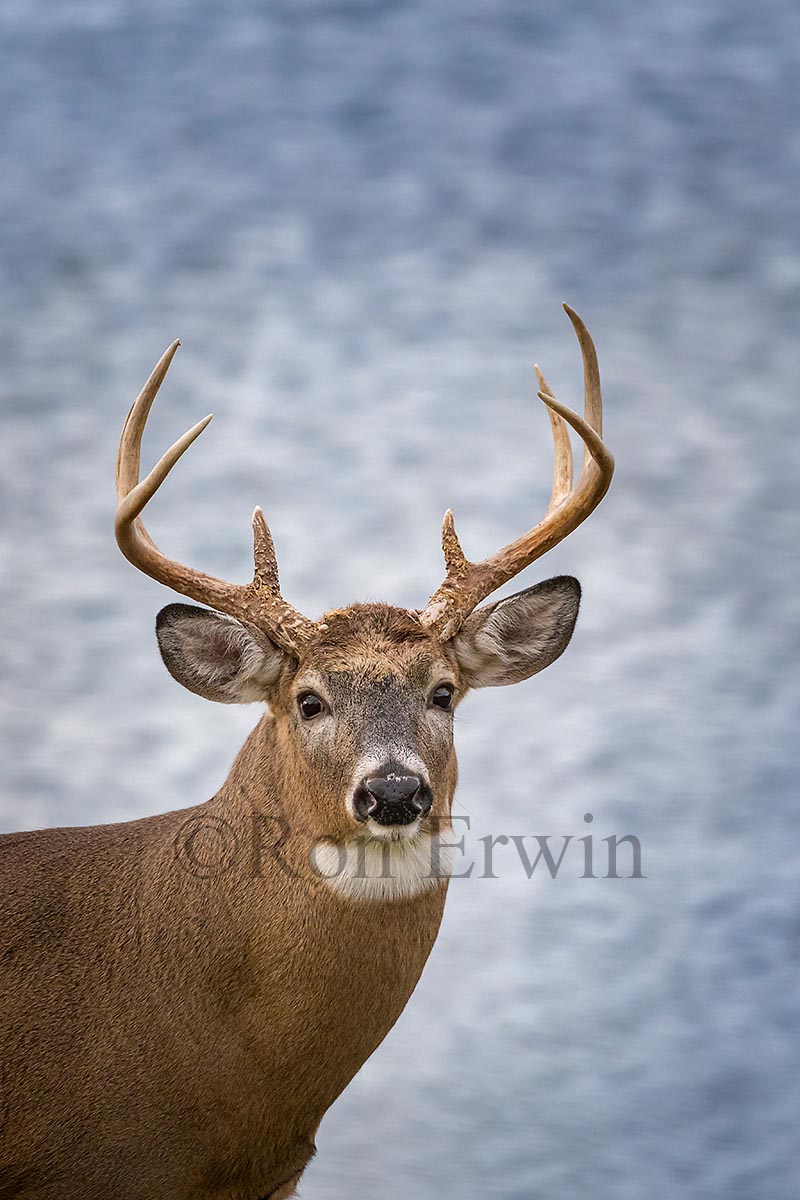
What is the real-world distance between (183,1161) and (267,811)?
865mm

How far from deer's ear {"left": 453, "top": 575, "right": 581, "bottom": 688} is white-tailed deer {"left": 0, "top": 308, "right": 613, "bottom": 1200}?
49mm

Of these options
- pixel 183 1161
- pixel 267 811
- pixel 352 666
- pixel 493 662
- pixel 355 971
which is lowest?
pixel 183 1161

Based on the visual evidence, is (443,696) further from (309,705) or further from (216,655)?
(216,655)

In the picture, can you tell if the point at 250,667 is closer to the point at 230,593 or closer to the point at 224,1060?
the point at 230,593

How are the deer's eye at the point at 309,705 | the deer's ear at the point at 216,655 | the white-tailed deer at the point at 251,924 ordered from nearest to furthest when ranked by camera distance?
the white-tailed deer at the point at 251,924 < the deer's eye at the point at 309,705 < the deer's ear at the point at 216,655

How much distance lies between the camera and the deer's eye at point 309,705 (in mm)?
4077

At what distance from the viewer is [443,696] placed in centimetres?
418

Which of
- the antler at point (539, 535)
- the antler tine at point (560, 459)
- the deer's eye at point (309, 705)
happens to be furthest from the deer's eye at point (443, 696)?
the antler tine at point (560, 459)

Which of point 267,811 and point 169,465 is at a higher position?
point 169,465

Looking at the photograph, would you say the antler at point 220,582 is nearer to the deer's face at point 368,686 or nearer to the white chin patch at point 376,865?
the deer's face at point 368,686

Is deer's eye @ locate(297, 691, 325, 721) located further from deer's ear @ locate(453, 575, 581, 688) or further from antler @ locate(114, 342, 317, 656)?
deer's ear @ locate(453, 575, 581, 688)

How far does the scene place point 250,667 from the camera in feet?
14.0

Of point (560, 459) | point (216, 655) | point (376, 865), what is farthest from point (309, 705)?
point (560, 459)

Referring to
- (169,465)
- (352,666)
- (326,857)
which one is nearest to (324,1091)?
(326,857)
